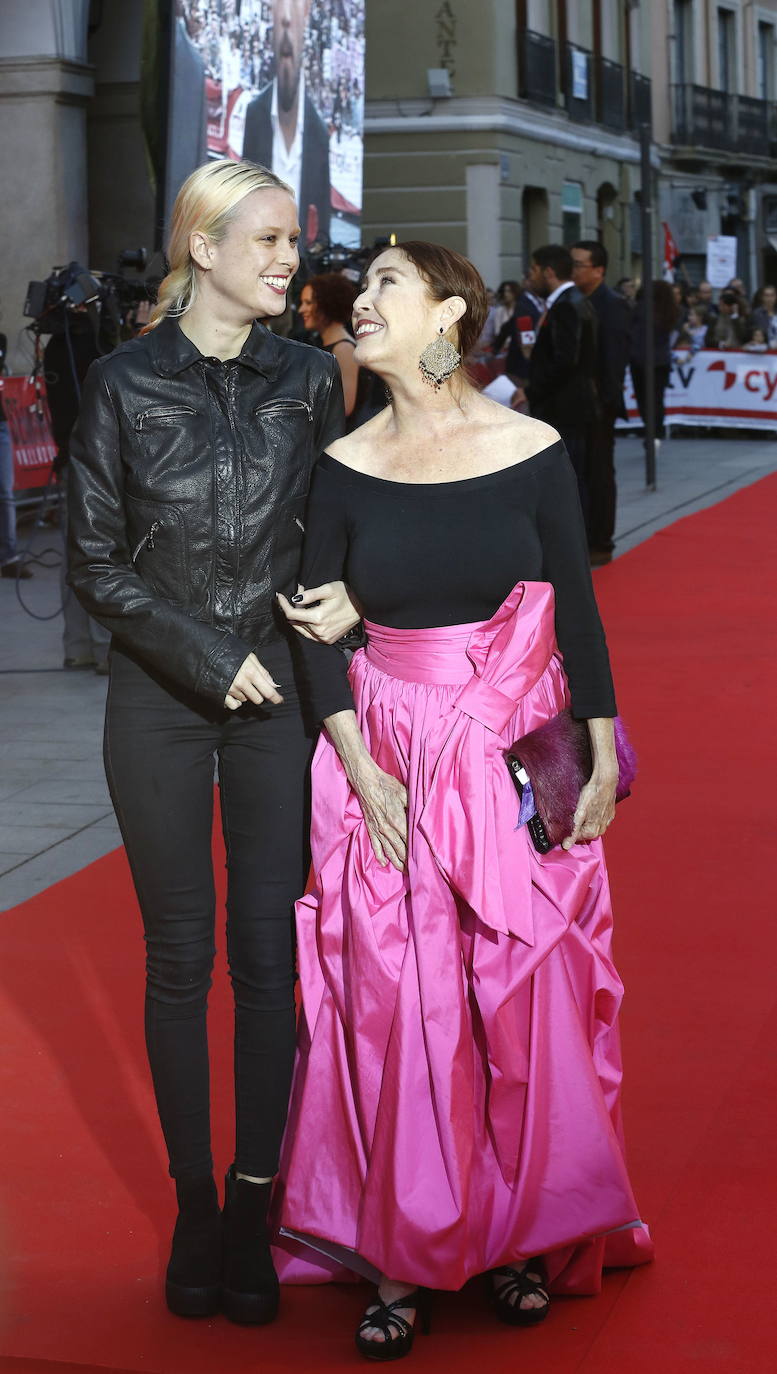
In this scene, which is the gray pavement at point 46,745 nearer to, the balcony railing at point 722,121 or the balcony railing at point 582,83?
the balcony railing at point 582,83

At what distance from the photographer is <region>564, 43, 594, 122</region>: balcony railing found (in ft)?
96.0

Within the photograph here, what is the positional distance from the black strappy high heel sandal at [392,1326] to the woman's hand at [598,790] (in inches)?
31.3

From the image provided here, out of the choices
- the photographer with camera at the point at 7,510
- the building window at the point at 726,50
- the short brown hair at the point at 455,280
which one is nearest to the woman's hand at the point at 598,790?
the short brown hair at the point at 455,280

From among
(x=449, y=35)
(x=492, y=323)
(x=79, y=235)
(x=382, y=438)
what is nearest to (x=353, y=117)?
(x=79, y=235)

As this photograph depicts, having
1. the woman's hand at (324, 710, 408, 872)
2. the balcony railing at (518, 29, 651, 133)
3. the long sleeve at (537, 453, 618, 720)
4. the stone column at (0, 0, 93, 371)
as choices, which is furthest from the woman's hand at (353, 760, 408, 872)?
the balcony railing at (518, 29, 651, 133)

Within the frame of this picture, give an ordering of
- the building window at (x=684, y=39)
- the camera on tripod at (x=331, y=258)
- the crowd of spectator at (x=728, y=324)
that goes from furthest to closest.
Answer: the building window at (x=684, y=39)
the crowd of spectator at (x=728, y=324)
the camera on tripod at (x=331, y=258)

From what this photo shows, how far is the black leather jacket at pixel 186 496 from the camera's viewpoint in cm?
294

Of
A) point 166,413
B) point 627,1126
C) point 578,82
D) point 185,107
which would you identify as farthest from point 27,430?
point 578,82

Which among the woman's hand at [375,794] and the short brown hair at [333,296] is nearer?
the woman's hand at [375,794]

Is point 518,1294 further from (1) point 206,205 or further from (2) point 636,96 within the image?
(2) point 636,96

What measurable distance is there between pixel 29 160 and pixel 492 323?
724 cm

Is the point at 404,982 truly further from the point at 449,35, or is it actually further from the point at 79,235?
the point at 449,35

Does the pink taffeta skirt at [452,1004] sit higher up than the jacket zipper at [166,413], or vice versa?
the jacket zipper at [166,413]

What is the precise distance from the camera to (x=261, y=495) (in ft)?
9.91
